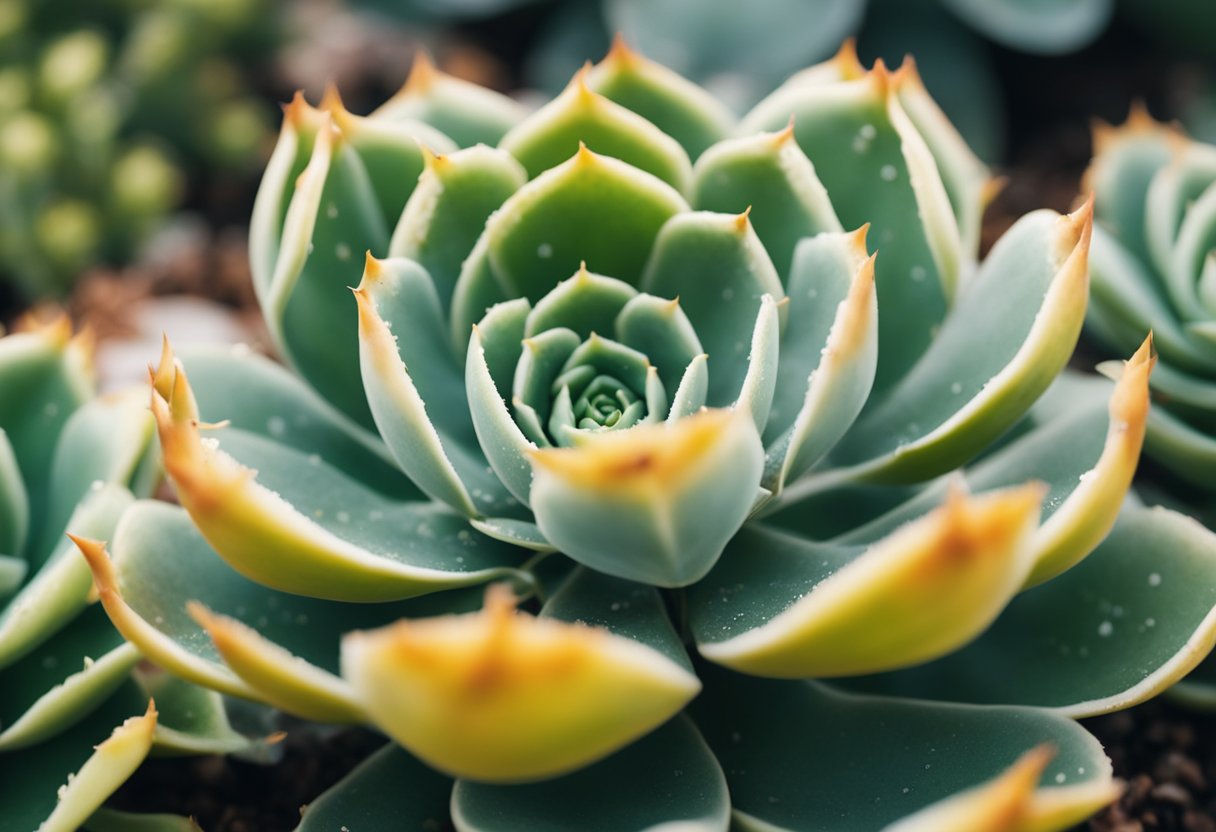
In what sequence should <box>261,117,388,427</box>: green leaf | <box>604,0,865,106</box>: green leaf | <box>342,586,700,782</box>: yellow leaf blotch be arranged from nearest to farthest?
<box>342,586,700,782</box>: yellow leaf blotch < <box>261,117,388,427</box>: green leaf < <box>604,0,865,106</box>: green leaf

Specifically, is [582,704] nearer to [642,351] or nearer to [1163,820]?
[642,351]

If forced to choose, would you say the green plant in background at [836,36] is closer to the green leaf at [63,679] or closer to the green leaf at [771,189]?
the green leaf at [771,189]

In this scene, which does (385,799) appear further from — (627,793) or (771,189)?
(771,189)

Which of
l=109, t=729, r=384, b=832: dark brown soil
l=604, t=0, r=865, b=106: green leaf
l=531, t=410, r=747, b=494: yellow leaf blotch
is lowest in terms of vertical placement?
l=109, t=729, r=384, b=832: dark brown soil

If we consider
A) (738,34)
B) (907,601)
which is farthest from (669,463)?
(738,34)

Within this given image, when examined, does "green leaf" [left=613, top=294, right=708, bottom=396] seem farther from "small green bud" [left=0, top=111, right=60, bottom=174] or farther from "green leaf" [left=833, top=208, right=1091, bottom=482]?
"small green bud" [left=0, top=111, right=60, bottom=174]

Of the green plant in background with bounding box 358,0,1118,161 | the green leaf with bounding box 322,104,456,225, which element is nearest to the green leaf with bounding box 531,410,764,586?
the green leaf with bounding box 322,104,456,225

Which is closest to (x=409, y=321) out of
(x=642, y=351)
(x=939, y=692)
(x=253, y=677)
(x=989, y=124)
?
(x=642, y=351)
